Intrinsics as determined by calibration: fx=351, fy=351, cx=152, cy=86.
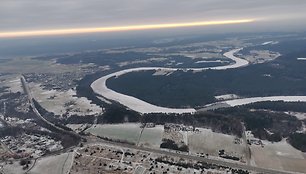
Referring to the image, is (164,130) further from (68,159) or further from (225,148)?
(68,159)

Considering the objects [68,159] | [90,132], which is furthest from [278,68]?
[68,159]

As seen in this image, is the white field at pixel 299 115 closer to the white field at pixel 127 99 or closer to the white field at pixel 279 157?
the white field at pixel 279 157

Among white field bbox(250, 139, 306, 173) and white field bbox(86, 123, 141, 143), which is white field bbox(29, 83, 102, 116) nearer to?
white field bbox(86, 123, 141, 143)

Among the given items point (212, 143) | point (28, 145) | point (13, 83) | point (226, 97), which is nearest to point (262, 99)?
point (226, 97)

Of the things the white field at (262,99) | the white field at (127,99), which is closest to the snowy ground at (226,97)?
the white field at (262,99)

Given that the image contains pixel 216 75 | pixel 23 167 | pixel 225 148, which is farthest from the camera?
pixel 216 75
